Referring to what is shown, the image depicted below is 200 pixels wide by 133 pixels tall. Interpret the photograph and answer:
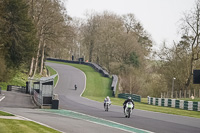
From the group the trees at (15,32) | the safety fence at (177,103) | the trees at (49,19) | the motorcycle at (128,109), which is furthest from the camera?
the trees at (49,19)

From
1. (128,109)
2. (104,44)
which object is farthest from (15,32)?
(104,44)

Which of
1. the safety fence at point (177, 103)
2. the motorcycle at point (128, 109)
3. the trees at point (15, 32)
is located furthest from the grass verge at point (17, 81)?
the motorcycle at point (128, 109)

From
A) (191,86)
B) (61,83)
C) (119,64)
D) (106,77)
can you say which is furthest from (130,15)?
(191,86)

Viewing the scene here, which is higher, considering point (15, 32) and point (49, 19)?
point (49, 19)

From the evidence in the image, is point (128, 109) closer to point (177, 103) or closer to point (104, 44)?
point (177, 103)

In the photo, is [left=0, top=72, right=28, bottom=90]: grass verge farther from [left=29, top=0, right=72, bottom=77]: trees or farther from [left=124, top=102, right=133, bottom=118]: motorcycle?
[left=124, top=102, right=133, bottom=118]: motorcycle

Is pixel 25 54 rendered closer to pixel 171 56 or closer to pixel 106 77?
pixel 171 56

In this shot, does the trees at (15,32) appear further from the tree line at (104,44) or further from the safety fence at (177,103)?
the safety fence at (177,103)

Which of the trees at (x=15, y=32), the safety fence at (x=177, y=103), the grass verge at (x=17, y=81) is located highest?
the trees at (x=15, y=32)

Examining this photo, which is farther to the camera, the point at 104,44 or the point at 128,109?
the point at 104,44

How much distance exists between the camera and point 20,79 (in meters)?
68.9

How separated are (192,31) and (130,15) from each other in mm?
42421

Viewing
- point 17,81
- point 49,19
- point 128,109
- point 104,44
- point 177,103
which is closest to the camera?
point 128,109

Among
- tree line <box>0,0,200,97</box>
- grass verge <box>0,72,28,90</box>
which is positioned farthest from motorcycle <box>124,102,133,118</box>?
grass verge <box>0,72,28,90</box>
